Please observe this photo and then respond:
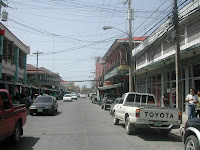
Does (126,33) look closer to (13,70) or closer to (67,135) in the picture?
(67,135)

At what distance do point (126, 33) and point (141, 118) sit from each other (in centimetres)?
1477

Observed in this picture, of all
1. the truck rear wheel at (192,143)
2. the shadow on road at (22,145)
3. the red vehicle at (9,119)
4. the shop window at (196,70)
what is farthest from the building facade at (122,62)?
the truck rear wheel at (192,143)

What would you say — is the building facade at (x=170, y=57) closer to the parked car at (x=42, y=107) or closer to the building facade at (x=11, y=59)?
the parked car at (x=42, y=107)

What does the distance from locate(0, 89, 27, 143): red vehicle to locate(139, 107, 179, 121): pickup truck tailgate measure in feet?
15.1

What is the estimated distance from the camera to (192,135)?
5.89 m

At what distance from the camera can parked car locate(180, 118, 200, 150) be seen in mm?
5586

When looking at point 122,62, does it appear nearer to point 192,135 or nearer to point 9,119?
point 9,119

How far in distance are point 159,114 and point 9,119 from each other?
5.63 meters

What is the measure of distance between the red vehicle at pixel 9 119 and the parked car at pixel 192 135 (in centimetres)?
497

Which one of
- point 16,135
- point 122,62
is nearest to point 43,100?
point 16,135

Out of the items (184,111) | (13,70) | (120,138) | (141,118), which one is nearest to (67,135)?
(120,138)

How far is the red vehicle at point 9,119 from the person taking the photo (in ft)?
20.7

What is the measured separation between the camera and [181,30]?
16969 millimetres

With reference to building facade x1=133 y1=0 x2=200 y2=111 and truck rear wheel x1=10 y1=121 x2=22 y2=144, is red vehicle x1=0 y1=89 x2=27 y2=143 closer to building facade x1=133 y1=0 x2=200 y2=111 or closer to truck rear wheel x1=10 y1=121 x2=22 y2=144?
truck rear wheel x1=10 y1=121 x2=22 y2=144
